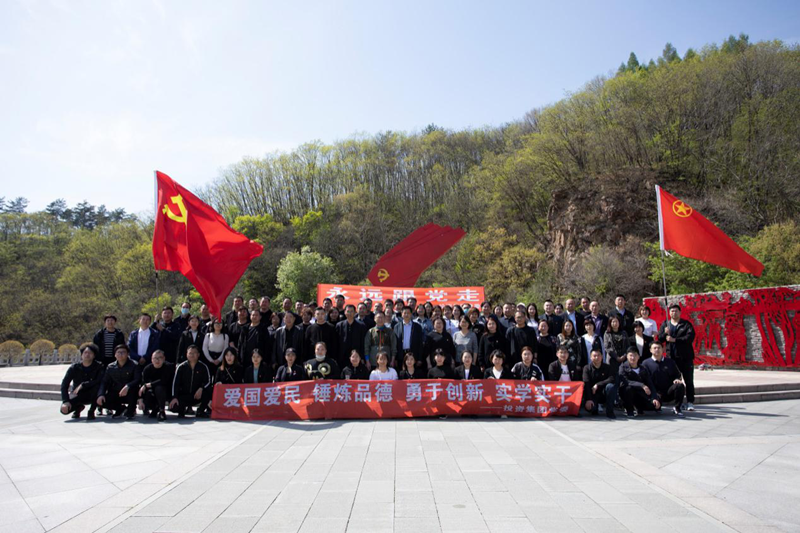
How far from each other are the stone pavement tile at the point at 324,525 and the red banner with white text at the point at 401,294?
988cm

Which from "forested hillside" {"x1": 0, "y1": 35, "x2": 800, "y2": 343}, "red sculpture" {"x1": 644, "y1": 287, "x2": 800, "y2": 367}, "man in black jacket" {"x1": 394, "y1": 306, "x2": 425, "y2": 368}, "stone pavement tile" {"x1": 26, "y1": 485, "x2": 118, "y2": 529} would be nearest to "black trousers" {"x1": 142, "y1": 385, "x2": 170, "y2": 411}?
"stone pavement tile" {"x1": 26, "y1": 485, "x2": 118, "y2": 529}

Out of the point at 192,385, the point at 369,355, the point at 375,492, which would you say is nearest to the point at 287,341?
the point at 369,355

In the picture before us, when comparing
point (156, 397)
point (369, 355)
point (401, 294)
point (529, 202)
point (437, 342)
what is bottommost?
point (156, 397)

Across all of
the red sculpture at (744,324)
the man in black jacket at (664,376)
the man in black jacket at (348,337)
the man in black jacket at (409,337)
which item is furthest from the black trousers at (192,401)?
the red sculpture at (744,324)

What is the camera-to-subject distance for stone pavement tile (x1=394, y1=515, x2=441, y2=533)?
120 inches

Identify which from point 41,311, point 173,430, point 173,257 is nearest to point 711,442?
point 173,430

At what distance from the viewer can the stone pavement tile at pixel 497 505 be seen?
3324 mm

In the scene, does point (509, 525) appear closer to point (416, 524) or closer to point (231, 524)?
point (416, 524)

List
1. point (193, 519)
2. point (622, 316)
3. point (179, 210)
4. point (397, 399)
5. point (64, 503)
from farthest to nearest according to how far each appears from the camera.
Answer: point (179, 210) < point (622, 316) < point (397, 399) < point (64, 503) < point (193, 519)

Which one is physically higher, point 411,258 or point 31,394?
point 411,258

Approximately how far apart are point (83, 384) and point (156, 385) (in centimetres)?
110

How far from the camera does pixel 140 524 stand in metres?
3.19

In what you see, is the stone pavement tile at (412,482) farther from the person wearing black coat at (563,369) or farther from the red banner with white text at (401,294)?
the red banner with white text at (401,294)

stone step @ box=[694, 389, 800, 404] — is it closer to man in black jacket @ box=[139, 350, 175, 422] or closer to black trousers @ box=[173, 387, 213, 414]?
black trousers @ box=[173, 387, 213, 414]
